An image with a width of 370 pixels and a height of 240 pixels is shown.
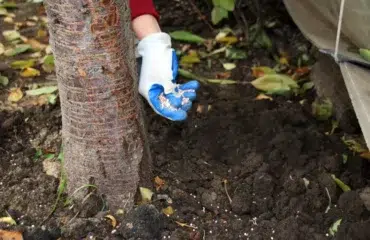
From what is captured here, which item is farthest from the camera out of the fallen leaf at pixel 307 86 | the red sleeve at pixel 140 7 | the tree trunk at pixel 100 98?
the fallen leaf at pixel 307 86

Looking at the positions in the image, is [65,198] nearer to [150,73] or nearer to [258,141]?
[150,73]

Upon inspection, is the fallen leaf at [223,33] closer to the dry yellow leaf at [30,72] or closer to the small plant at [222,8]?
the small plant at [222,8]

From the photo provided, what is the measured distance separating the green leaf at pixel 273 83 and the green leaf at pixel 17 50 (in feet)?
3.08

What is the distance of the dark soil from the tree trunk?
0.27ft

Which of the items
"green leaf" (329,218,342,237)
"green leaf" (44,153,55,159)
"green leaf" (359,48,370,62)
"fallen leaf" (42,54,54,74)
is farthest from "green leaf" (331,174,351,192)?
"fallen leaf" (42,54,54,74)

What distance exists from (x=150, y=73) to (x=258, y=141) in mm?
395

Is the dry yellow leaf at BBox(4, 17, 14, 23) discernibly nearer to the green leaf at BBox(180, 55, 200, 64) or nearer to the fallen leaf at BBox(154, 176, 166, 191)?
the green leaf at BBox(180, 55, 200, 64)

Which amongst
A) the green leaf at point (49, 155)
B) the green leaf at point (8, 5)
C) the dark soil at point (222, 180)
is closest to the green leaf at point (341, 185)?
the dark soil at point (222, 180)

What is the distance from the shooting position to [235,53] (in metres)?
2.81

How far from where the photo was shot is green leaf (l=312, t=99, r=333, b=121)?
2406mm

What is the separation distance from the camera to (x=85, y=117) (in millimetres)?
1726

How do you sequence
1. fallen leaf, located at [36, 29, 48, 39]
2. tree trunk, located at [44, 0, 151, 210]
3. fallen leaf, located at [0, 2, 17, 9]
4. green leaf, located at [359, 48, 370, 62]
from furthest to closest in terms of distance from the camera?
fallen leaf, located at [0, 2, 17, 9], fallen leaf, located at [36, 29, 48, 39], green leaf, located at [359, 48, 370, 62], tree trunk, located at [44, 0, 151, 210]

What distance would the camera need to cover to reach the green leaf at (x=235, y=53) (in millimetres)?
2797

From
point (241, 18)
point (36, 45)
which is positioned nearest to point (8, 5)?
point (36, 45)
